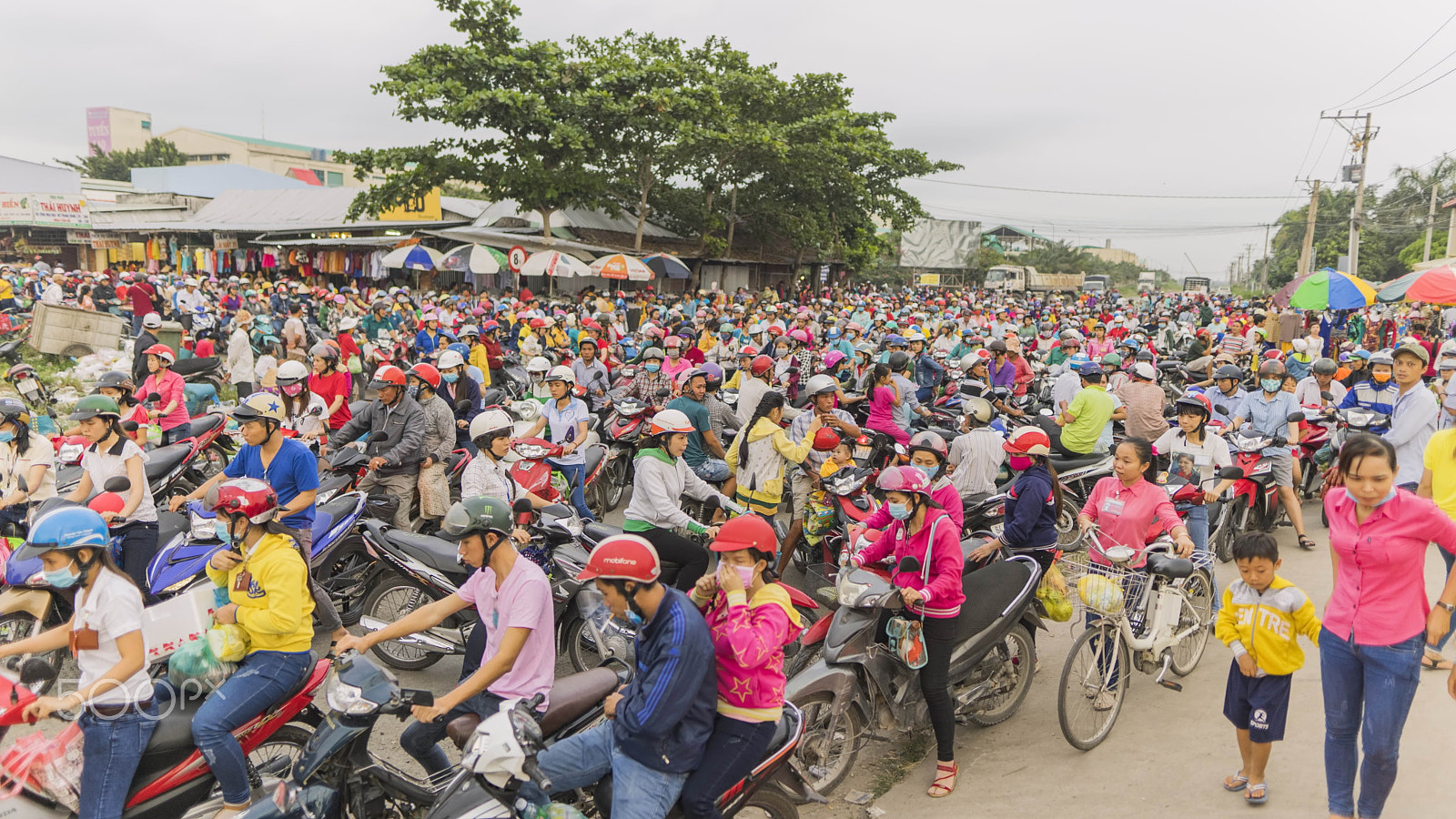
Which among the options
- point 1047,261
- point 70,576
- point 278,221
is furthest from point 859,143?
point 1047,261

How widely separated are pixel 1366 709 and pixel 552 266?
63.2ft

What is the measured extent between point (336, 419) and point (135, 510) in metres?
2.70

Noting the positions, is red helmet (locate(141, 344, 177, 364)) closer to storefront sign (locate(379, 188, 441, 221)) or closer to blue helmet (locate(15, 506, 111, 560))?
blue helmet (locate(15, 506, 111, 560))

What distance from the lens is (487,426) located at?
18.5ft

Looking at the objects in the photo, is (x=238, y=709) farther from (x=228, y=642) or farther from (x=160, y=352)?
(x=160, y=352)

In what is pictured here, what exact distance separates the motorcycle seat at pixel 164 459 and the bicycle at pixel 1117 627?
22.6 ft

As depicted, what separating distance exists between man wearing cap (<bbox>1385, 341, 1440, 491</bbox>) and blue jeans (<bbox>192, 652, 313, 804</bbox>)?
23.6ft

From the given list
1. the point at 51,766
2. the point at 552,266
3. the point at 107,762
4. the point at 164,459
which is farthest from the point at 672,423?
A: the point at 552,266

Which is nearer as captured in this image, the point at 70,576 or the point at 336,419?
the point at 70,576

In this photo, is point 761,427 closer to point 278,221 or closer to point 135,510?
point 135,510

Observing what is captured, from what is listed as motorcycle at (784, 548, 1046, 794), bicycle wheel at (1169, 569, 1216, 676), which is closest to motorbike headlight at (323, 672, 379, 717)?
motorcycle at (784, 548, 1046, 794)

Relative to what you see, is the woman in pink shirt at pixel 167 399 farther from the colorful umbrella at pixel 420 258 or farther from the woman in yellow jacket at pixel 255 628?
the colorful umbrella at pixel 420 258

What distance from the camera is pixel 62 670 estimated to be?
16.9ft

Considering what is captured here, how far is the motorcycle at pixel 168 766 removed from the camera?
3.14 meters
